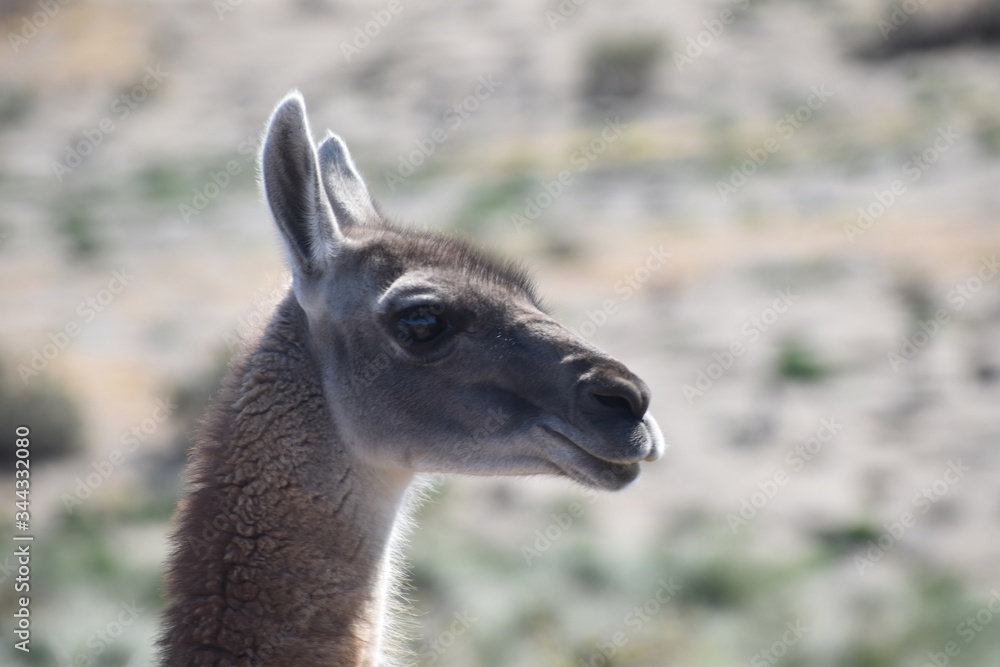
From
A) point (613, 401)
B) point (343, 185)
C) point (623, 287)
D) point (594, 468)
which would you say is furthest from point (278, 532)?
point (623, 287)

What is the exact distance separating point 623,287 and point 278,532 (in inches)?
551

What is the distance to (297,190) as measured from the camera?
4.50 metres

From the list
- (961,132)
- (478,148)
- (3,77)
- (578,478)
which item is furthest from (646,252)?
(3,77)

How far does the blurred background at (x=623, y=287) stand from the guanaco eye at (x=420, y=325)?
0.82 meters

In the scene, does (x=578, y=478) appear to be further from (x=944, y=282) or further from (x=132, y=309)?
(x=132, y=309)

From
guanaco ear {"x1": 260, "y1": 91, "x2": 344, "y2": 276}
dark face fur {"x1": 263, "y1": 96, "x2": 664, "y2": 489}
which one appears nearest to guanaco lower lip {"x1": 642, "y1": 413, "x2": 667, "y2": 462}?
dark face fur {"x1": 263, "y1": 96, "x2": 664, "y2": 489}

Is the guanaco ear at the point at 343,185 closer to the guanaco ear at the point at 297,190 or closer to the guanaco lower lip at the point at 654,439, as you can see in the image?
the guanaco ear at the point at 297,190

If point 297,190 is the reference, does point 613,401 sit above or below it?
below

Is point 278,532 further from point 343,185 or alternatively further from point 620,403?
point 343,185

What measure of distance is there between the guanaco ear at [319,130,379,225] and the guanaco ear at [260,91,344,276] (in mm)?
393

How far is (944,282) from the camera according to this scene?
53.8 ft

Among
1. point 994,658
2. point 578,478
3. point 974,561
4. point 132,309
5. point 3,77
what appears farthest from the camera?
point 3,77

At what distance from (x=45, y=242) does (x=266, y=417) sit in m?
20.0

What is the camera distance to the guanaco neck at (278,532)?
13.3ft
